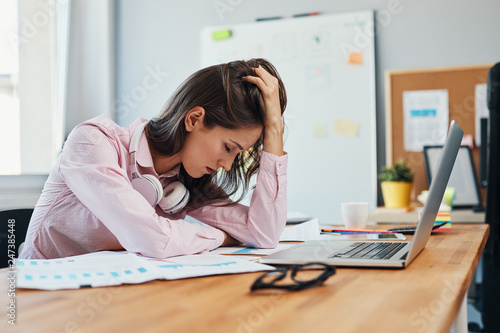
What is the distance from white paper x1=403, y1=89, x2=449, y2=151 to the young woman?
1.67 metres

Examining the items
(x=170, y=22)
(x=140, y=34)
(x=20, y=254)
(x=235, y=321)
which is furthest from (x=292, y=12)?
(x=235, y=321)

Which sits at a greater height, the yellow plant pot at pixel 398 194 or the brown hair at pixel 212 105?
the brown hair at pixel 212 105

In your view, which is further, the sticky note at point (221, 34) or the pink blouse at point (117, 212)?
the sticky note at point (221, 34)

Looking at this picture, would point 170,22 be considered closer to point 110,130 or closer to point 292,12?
point 292,12

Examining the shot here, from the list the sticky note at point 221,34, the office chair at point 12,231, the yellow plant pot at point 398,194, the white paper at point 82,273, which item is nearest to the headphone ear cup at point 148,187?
the white paper at point 82,273

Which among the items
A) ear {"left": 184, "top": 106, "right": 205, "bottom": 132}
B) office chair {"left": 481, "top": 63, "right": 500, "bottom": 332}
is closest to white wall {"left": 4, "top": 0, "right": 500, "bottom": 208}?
office chair {"left": 481, "top": 63, "right": 500, "bottom": 332}

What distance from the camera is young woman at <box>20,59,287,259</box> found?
3.67ft

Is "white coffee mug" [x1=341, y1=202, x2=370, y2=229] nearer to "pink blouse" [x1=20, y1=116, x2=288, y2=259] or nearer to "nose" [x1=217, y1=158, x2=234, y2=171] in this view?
"pink blouse" [x1=20, y1=116, x2=288, y2=259]

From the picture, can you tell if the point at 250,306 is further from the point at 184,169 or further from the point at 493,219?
the point at 493,219

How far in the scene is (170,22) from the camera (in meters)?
3.58

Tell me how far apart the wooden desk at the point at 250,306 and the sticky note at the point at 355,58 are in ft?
7.72

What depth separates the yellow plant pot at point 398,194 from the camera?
273 centimetres

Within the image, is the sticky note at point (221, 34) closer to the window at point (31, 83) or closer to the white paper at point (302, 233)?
the window at point (31, 83)

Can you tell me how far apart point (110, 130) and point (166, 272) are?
0.50 m
